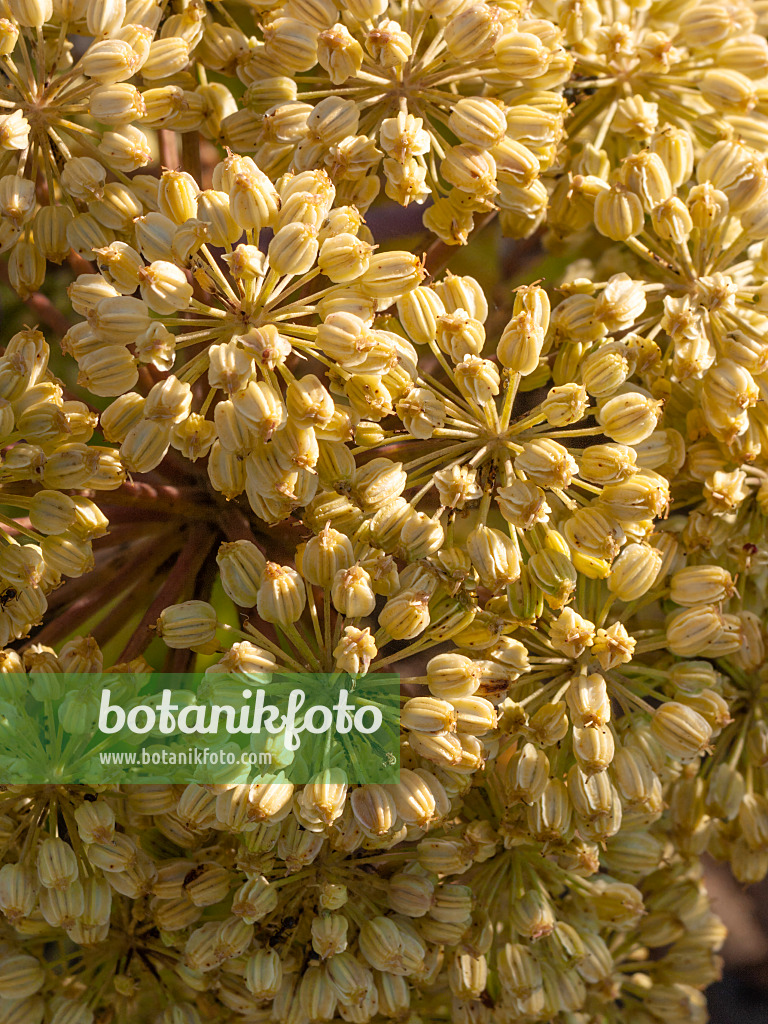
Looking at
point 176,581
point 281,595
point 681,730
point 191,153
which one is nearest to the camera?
point 281,595

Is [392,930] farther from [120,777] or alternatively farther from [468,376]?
[468,376]

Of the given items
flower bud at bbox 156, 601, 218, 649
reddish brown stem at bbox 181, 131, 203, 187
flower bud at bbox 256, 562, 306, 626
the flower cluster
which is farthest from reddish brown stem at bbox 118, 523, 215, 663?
reddish brown stem at bbox 181, 131, 203, 187

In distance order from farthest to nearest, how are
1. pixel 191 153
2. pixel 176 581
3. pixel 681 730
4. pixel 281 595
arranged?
Answer: pixel 191 153 < pixel 176 581 < pixel 681 730 < pixel 281 595

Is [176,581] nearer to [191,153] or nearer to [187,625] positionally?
[187,625]

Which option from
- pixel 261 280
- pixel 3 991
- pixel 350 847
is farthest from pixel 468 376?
pixel 3 991

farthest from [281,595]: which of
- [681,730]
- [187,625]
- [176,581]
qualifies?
[681,730]

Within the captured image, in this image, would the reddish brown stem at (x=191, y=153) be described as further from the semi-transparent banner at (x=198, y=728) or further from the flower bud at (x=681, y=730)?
the flower bud at (x=681, y=730)

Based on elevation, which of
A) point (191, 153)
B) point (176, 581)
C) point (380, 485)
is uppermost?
point (191, 153)

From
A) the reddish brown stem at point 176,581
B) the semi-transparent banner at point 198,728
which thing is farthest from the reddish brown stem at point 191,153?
the semi-transparent banner at point 198,728
